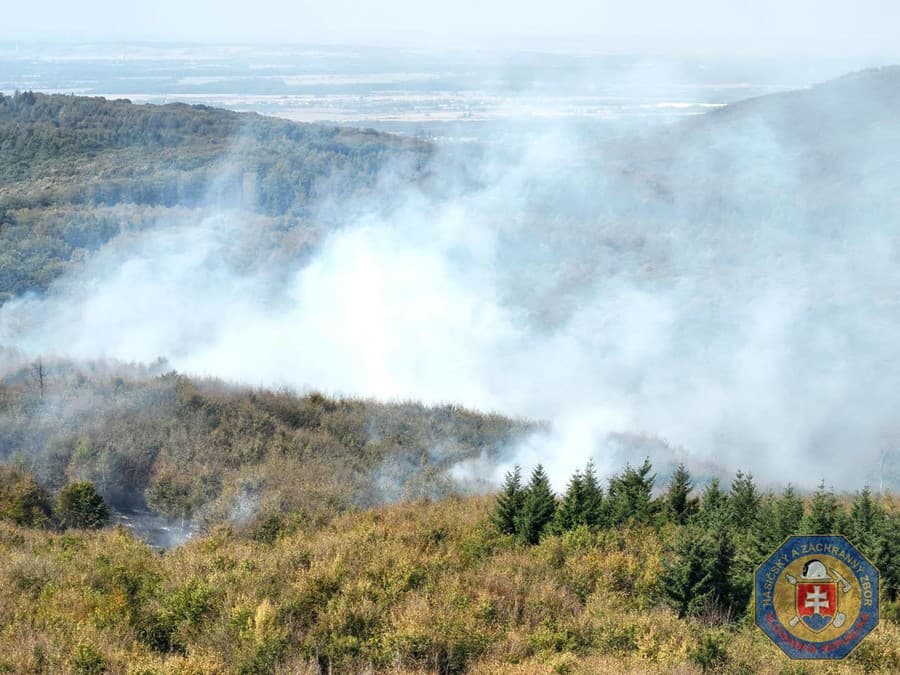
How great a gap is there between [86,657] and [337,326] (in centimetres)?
4073

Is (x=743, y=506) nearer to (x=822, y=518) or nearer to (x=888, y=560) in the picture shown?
(x=822, y=518)

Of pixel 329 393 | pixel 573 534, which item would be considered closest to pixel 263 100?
pixel 329 393

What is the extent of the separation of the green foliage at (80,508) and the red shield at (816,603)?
53.5ft

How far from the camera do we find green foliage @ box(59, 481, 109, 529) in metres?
20.7

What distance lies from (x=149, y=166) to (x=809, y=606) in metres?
75.0

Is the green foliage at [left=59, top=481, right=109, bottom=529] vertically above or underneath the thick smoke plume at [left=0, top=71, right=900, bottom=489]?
underneath

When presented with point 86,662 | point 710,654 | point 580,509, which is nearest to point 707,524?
→ point 580,509

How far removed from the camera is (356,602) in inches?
427

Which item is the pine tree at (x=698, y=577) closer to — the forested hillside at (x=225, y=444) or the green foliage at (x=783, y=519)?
the green foliage at (x=783, y=519)

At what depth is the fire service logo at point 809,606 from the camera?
10.1 m

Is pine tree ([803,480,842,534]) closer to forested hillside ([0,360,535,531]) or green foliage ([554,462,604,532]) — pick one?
green foliage ([554,462,604,532])

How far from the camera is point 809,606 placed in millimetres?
10102

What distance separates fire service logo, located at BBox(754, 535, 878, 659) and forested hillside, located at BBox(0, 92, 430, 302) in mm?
51464

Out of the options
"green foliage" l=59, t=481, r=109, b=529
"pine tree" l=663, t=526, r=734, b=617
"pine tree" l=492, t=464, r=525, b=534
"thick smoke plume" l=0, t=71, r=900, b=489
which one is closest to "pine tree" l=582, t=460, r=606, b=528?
"pine tree" l=492, t=464, r=525, b=534
